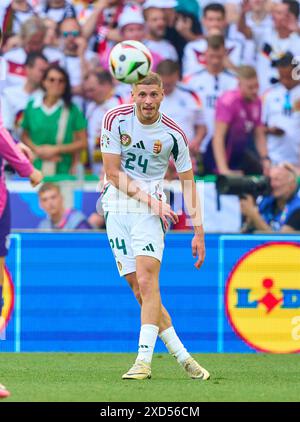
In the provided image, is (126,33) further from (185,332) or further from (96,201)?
(185,332)

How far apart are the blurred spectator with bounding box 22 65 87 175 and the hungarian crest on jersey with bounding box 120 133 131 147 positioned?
5185mm

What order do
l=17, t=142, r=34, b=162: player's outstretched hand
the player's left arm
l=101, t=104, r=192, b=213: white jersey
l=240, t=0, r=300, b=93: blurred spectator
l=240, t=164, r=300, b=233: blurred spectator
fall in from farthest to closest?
l=240, t=0, r=300, b=93: blurred spectator < l=240, t=164, r=300, b=233: blurred spectator < the player's left arm < l=101, t=104, r=192, b=213: white jersey < l=17, t=142, r=34, b=162: player's outstretched hand

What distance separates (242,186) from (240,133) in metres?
1.85

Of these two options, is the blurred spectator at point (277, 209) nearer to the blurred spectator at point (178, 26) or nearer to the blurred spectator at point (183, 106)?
the blurred spectator at point (183, 106)

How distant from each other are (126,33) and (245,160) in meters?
2.28

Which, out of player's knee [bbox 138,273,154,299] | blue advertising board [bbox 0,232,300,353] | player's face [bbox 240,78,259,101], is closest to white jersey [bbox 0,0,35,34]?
player's face [bbox 240,78,259,101]

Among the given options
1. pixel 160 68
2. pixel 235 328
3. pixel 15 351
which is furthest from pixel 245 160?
pixel 15 351

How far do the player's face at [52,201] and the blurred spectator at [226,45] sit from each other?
272 cm

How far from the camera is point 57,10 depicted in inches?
548

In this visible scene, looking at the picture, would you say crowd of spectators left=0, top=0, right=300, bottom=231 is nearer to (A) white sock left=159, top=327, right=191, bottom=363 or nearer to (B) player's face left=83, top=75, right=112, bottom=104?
(B) player's face left=83, top=75, right=112, bottom=104

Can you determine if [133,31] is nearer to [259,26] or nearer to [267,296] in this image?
[259,26]

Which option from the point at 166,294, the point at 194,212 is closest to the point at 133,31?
the point at 166,294

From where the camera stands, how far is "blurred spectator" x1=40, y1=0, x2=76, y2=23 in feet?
45.6

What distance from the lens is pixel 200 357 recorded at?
34.3 ft
